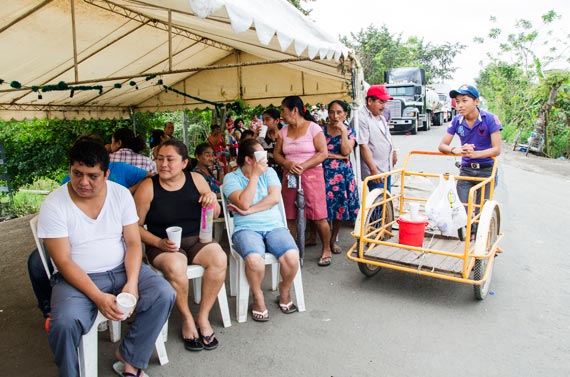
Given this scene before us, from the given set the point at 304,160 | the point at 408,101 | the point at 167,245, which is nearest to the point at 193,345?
the point at 167,245

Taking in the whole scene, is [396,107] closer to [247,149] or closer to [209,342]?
[247,149]

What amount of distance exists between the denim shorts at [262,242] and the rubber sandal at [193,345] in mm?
671

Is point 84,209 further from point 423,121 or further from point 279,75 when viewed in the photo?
point 423,121

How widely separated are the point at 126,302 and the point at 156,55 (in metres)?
5.34

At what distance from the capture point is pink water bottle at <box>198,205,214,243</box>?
3.09 meters

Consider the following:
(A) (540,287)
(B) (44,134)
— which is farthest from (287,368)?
(B) (44,134)

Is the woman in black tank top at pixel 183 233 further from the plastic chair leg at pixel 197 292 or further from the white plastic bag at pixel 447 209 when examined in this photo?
the white plastic bag at pixel 447 209

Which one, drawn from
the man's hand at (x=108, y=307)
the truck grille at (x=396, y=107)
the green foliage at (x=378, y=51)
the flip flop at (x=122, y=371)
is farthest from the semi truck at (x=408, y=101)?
the man's hand at (x=108, y=307)

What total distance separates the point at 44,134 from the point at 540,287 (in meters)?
13.2

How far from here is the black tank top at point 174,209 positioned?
3.08 meters

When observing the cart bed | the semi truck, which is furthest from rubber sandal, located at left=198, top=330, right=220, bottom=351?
the semi truck

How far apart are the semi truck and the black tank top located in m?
16.4

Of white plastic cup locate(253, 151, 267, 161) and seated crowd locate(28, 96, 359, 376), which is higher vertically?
white plastic cup locate(253, 151, 267, 161)

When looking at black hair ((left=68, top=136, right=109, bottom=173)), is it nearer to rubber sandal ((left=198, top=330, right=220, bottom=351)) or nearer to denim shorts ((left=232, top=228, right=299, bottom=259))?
denim shorts ((left=232, top=228, right=299, bottom=259))
